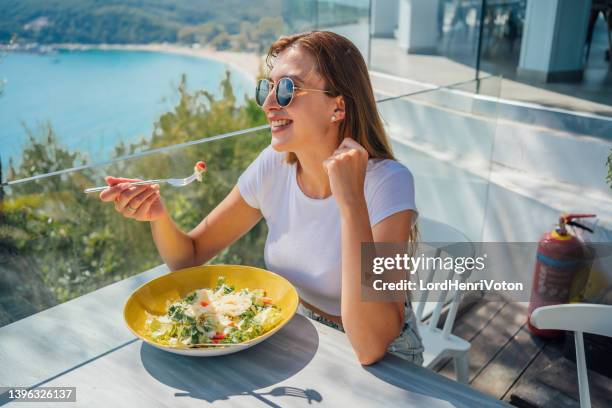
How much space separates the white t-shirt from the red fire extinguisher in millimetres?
1560

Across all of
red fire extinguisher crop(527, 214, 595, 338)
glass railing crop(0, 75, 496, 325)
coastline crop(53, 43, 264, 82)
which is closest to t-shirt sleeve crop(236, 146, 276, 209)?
glass railing crop(0, 75, 496, 325)

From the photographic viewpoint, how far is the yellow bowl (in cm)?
116

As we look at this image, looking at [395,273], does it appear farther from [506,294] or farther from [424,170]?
[506,294]

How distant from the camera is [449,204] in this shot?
2795 mm

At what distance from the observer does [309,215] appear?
145cm

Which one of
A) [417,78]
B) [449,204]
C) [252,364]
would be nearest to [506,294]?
[449,204]

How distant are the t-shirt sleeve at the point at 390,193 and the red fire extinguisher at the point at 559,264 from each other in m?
1.57

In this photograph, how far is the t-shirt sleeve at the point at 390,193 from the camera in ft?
4.18

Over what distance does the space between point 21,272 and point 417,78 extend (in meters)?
5.24

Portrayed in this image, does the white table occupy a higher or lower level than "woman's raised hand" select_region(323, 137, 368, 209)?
lower

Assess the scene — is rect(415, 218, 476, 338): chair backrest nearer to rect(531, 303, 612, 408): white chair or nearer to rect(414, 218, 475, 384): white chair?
rect(414, 218, 475, 384): white chair

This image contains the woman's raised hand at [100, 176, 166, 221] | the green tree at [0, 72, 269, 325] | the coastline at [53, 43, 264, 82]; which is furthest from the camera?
the coastline at [53, 43, 264, 82]

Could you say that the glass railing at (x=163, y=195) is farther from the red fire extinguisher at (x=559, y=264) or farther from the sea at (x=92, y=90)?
the sea at (x=92, y=90)

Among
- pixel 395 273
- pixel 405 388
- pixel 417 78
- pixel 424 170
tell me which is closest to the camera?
pixel 405 388
